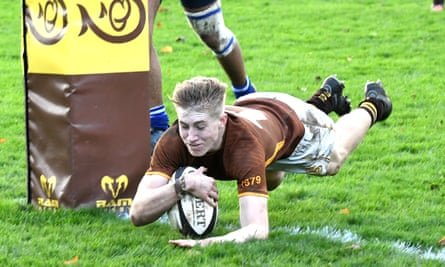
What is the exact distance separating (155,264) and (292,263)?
62cm

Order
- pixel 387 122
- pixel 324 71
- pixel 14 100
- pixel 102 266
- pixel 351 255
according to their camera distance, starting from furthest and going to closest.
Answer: pixel 324 71 < pixel 14 100 < pixel 387 122 < pixel 351 255 < pixel 102 266

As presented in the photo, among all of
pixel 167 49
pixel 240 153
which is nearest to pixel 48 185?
pixel 240 153

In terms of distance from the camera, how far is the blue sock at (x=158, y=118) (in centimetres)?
617

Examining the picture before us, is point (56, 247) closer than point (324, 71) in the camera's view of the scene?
Yes

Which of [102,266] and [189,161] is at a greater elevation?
[189,161]

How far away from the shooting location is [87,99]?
5500 mm

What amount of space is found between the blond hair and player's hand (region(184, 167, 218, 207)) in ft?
1.00

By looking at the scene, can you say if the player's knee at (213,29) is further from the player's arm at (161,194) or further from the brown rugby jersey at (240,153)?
the player's arm at (161,194)

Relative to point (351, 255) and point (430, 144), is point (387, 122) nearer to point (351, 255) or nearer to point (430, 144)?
point (430, 144)

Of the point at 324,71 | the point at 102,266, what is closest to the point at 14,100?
the point at 324,71

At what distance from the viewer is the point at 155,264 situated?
466 cm

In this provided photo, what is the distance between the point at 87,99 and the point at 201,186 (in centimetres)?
89

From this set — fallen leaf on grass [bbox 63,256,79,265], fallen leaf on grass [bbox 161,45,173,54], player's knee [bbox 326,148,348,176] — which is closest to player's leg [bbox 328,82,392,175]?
player's knee [bbox 326,148,348,176]

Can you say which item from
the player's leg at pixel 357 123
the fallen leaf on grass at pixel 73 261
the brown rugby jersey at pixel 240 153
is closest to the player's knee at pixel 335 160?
the player's leg at pixel 357 123
